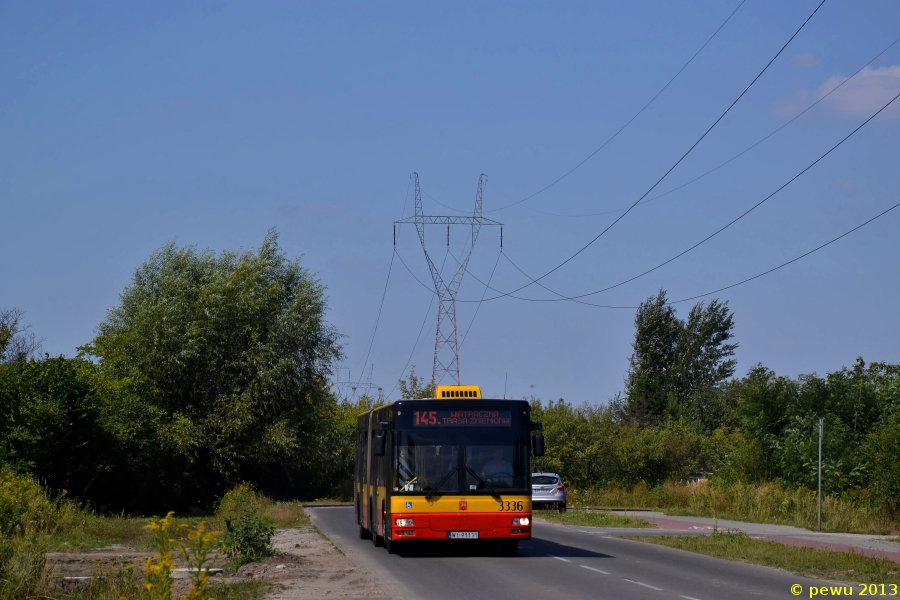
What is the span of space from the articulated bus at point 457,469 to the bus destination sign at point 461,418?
0.06 ft

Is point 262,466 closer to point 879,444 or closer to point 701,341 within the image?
point 879,444

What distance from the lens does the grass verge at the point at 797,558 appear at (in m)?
17.0

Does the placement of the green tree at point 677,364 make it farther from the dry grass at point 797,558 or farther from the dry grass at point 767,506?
the dry grass at point 797,558

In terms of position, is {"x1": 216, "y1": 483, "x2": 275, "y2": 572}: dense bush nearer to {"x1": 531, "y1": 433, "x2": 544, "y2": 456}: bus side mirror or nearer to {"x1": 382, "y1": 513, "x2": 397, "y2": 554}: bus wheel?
{"x1": 382, "y1": 513, "x2": 397, "y2": 554}: bus wheel

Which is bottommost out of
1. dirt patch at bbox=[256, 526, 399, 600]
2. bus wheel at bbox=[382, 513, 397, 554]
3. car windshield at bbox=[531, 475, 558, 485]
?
dirt patch at bbox=[256, 526, 399, 600]

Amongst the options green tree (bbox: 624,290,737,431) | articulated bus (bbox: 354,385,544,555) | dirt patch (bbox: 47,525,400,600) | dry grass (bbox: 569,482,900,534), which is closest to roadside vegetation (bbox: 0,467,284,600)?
dirt patch (bbox: 47,525,400,600)

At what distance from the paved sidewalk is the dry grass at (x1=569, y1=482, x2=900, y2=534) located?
0.88m

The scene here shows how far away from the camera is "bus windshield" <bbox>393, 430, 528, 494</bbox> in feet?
66.4

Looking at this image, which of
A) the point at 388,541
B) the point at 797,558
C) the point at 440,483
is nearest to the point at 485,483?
the point at 440,483

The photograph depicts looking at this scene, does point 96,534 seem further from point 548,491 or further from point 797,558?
point 548,491

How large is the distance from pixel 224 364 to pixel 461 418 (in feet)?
110

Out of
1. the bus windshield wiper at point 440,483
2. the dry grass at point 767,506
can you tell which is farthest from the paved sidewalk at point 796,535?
the bus windshield wiper at point 440,483

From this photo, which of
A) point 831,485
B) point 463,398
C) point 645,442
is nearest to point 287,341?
point 645,442

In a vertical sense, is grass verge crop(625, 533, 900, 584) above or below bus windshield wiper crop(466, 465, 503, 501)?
below
